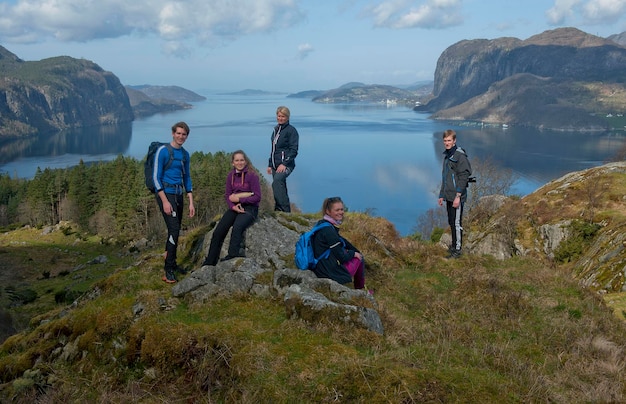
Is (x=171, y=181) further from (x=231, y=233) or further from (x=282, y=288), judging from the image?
(x=282, y=288)

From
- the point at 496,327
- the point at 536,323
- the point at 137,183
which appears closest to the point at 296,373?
the point at 496,327

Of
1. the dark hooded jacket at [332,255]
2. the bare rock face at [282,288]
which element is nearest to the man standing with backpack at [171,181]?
the bare rock face at [282,288]

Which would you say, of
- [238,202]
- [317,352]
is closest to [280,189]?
[238,202]

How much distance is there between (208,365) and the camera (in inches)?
248

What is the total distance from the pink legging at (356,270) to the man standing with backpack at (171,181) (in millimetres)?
3706

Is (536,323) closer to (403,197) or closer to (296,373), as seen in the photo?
(296,373)

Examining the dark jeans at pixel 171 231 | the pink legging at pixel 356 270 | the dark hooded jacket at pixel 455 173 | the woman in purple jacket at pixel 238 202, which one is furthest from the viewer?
the dark hooded jacket at pixel 455 173

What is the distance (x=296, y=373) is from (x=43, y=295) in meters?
41.8

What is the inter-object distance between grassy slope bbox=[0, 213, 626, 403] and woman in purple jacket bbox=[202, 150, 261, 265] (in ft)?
5.96

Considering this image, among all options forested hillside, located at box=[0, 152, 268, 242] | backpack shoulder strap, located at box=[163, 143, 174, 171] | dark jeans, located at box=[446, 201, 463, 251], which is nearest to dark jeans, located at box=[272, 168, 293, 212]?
backpack shoulder strap, located at box=[163, 143, 174, 171]

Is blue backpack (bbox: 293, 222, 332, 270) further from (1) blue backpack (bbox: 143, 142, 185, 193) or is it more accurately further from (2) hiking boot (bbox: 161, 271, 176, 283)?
(1) blue backpack (bbox: 143, 142, 185, 193)

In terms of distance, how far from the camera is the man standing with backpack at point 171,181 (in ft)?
32.8

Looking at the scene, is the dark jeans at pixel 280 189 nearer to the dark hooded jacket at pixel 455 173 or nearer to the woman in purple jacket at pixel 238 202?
the woman in purple jacket at pixel 238 202

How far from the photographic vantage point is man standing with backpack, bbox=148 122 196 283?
32.8 feet
